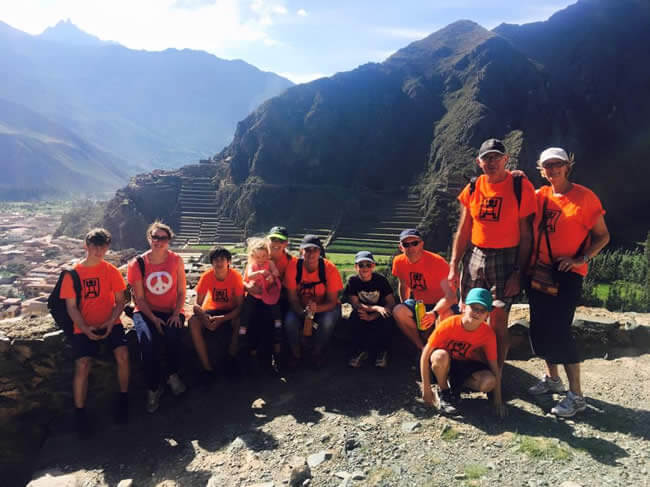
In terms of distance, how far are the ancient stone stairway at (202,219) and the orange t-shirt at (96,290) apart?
200 feet

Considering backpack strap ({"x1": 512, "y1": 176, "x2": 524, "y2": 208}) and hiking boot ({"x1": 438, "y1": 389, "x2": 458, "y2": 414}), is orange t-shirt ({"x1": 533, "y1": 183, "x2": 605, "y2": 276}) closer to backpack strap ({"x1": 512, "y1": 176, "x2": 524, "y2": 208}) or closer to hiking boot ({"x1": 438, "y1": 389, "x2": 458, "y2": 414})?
backpack strap ({"x1": 512, "y1": 176, "x2": 524, "y2": 208})

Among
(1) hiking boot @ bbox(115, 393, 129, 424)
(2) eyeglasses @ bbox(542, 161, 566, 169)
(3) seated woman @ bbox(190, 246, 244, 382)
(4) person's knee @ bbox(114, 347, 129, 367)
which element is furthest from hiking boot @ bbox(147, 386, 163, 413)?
(2) eyeglasses @ bbox(542, 161, 566, 169)

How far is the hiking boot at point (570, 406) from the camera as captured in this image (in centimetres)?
413

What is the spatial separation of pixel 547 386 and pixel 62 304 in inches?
214

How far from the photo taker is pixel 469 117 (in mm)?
81312

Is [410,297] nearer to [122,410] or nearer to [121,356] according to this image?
[121,356]

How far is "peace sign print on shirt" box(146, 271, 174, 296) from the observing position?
5.45 metres

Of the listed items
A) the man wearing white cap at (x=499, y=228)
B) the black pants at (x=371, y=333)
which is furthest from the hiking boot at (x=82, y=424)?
the man wearing white cap at (x=499, y=228)

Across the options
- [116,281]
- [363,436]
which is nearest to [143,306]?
[116,281]

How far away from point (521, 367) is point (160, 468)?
4.34 metres

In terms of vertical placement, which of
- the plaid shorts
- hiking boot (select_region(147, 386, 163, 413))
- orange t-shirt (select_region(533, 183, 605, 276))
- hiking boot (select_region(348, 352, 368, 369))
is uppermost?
orange t-shirt (select_region(533, 183, 605, 276))

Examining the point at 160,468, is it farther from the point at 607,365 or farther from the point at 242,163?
the point at 242,163

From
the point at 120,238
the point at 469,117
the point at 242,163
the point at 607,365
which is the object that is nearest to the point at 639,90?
the point at 469,117

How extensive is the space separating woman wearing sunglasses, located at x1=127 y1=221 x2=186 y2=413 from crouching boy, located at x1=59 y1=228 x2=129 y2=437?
23cm
